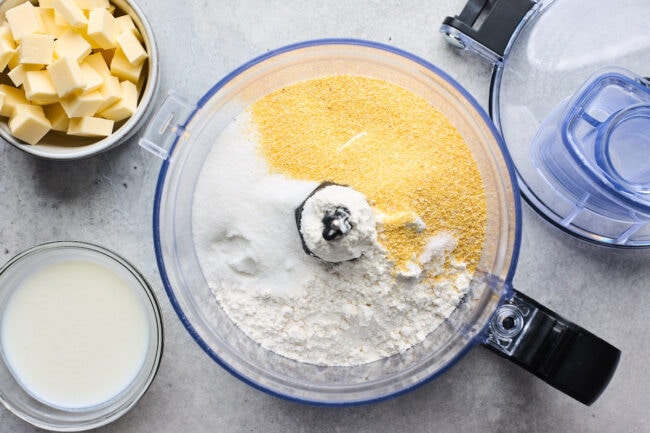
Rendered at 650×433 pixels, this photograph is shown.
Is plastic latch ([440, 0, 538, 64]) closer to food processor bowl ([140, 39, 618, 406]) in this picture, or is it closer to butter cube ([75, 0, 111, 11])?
food processor bowl ([140, 39, 618, 406])

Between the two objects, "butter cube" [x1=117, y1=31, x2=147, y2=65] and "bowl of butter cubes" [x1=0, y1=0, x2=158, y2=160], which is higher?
"butter cube" [x1=117, y1=31, x2=147, y2=65]

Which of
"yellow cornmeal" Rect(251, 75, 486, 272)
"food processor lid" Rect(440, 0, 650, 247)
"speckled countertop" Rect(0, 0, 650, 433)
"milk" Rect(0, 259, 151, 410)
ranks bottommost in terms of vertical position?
"milk" Rect(0, 259, 151, 410)

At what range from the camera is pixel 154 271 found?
107 cm

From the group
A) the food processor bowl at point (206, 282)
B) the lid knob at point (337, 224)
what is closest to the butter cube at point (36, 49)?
the food processor bowl at point (206, 282)

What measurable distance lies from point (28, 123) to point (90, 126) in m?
0.09

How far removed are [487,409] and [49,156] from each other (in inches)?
34.0

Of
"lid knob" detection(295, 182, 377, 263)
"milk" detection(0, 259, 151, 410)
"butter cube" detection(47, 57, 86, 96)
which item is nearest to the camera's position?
"lid knob" detection(295, 182, 377, 263)

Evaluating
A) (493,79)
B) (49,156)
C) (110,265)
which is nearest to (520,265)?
(493,79)

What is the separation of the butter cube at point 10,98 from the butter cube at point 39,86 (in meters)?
0.02

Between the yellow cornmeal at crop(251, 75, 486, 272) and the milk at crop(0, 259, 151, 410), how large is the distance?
389 millimetres

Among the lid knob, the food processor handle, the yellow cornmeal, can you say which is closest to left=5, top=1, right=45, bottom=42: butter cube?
the yellow cornmeal

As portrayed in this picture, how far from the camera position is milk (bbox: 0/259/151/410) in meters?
1.06

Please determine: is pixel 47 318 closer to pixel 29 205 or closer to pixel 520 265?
pixel 29 205

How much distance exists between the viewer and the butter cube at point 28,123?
0.95 m
